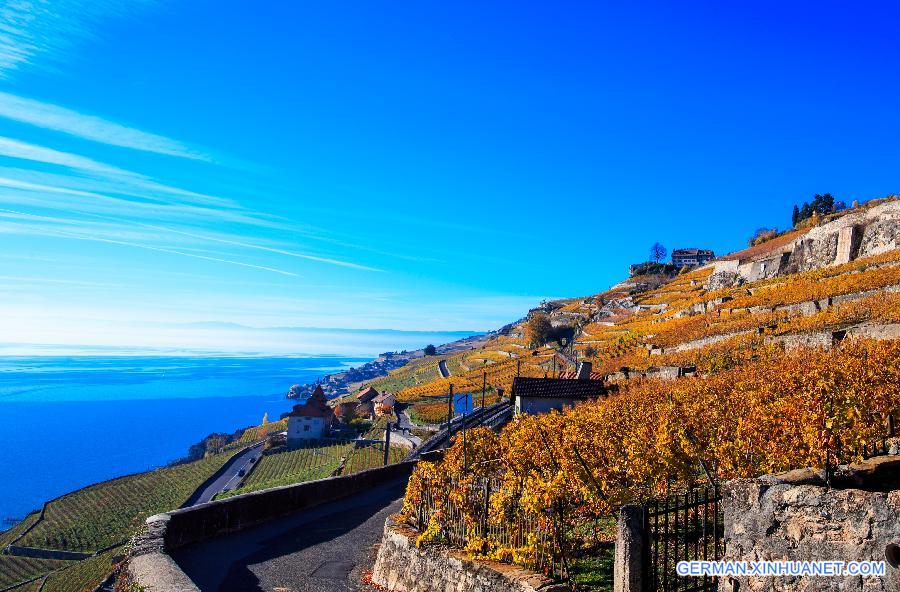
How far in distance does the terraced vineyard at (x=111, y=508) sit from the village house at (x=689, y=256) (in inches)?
5676

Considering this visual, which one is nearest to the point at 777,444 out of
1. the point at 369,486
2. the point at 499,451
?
the point at 499,451

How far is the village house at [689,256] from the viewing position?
169788 millimetres

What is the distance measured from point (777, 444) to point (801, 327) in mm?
28834

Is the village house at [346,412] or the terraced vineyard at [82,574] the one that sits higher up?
the village house at [346,412]

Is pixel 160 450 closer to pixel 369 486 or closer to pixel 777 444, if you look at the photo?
pixel 369 486

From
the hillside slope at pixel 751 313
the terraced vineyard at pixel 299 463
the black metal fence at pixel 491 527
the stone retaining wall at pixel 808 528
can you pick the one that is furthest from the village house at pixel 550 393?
the stone retaining wall at pixel 808 528

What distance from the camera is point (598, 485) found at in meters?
11.6

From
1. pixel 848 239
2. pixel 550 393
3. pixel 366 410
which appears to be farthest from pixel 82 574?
pixel 848 239

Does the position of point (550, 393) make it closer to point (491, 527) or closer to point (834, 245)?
point (491, 527)

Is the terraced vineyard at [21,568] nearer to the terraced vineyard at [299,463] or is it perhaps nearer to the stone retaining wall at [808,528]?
the terraced vineyard at [299,463]

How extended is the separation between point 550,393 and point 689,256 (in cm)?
15093

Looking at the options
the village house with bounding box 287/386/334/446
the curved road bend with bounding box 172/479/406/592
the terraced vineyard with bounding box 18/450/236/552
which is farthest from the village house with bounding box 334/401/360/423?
the curved road bend with bounding box 172/479/406/592

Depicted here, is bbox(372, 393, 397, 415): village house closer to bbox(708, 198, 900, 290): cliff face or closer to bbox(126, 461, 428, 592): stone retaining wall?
bbox(708, 198, 900, 290): cliff face

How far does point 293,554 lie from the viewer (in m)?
14.6
